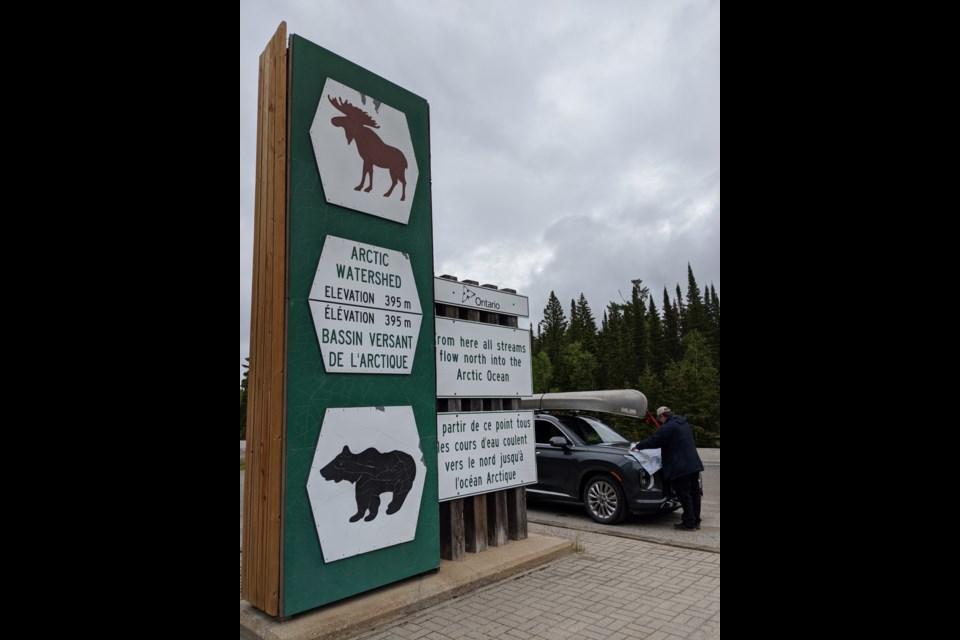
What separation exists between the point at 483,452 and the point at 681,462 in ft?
10.8

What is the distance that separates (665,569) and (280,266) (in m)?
4.80

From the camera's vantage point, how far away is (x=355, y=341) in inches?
198

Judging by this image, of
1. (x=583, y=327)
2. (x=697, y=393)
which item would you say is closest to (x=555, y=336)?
(x=583, y=327)

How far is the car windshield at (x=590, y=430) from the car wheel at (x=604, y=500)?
0.78m

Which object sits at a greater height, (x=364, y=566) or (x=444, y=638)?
(x=364, y=566)

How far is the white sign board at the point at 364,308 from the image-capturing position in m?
4.82

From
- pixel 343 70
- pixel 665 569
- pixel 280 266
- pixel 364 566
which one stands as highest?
pixel 343 70

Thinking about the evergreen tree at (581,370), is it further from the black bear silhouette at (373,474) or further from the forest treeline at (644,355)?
the black bear silhouette at (373,474)

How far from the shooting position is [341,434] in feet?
15.7

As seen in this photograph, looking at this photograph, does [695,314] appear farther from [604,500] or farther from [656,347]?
[604,500]

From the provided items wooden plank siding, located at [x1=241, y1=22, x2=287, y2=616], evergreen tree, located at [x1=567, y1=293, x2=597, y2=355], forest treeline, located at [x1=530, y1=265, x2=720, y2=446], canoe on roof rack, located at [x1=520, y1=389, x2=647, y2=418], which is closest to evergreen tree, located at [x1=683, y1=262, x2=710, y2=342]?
forest treeline, located at [x1=530, y1=265, x2=720, y2=446]

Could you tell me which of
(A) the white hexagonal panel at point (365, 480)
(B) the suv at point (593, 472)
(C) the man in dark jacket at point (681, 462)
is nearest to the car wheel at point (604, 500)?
(B) the suv at point (593, 472)
